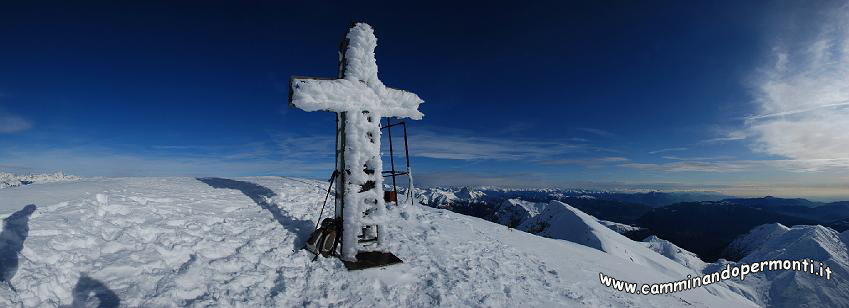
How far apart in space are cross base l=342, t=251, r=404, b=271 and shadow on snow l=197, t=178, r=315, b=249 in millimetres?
1547

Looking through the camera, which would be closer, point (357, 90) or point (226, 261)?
point (226, 261)

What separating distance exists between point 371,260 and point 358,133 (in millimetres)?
3174

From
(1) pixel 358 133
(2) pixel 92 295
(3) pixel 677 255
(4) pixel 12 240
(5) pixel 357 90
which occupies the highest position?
(5) pixel 357 90

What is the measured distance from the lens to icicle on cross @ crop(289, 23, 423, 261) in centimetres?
871

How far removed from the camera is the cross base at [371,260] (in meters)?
8.27

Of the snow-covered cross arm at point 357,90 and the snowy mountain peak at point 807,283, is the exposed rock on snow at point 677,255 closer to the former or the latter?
the snowy mountain peak at point 807,283

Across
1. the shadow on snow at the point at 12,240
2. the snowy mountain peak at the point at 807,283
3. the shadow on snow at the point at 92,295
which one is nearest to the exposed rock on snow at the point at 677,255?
the snowy mountain peak at the point at 807,283

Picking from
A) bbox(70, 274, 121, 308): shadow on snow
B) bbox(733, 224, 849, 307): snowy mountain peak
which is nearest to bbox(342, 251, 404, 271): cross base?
bbox(70, 274, 121, 308): shadow on snow

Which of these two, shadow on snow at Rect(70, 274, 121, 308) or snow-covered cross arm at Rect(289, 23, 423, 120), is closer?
shadow on snow at Rect(70, 274, 121, 308)

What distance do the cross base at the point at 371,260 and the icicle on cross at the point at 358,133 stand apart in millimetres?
229

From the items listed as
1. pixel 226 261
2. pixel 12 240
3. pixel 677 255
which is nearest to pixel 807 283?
pixel 677 255

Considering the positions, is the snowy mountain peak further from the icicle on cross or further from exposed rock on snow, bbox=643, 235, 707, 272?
the icicle on cross

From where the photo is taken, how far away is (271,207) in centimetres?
1136

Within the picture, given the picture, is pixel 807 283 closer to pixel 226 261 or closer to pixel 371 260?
pixel 371 260
